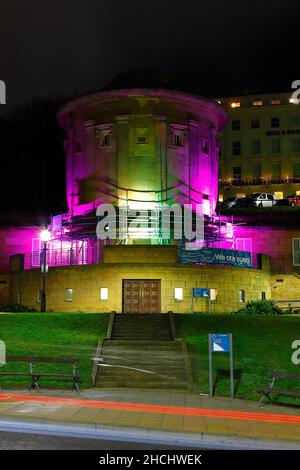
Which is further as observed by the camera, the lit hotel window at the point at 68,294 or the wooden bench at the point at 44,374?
the lit hotel window at the point at 68,294

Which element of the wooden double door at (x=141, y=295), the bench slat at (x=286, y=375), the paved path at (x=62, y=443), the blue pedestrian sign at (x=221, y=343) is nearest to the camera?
the paved path at (x=62, y=443)

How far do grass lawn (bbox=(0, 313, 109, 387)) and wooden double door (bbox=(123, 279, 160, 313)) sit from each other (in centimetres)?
752

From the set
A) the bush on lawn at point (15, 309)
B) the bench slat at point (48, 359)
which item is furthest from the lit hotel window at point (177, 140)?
the bench slat at point (48, 359)

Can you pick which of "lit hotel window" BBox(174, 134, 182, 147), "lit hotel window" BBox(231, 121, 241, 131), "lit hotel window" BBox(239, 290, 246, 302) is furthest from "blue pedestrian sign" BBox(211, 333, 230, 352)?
"lit hotel window" BBox(231, 121, 241, 131)

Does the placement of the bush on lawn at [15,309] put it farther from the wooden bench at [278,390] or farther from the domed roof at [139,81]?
the wooden bench at [278,390]

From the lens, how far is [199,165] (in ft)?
166

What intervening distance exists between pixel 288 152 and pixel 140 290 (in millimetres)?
61653

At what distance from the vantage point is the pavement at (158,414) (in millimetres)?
13758

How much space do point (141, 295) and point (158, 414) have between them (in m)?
23.8

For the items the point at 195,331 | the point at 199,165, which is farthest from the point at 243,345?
the point at 199,165

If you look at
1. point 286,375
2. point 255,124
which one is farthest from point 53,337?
point 255,124

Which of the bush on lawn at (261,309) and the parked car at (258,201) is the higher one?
the parked car at (258,201)

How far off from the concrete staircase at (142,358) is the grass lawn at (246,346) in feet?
1.91
